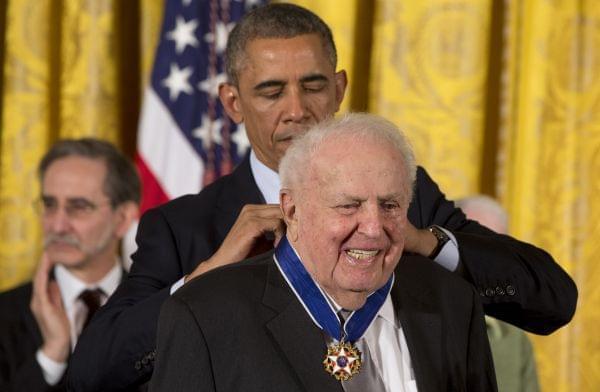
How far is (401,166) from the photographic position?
7.33 feet

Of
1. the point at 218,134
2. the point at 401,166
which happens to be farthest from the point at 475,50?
the point at 401,166

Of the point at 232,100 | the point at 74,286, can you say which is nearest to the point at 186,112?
the point at 74,286

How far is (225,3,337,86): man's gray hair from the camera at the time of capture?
2745mm

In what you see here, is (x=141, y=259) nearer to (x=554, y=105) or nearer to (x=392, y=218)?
(x=392, y=218)

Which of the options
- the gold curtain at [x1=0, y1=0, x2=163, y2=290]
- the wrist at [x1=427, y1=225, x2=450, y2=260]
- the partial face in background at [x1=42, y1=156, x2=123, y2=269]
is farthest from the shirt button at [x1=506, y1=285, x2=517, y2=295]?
the gold curtain at [x1=0, y1=0, x2=163, y2=290]

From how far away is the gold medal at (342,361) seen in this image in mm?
2215

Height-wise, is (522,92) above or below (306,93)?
below

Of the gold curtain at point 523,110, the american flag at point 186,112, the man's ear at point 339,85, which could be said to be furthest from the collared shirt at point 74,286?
the man's ear at point 339,85

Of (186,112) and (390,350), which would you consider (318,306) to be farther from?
(186,112)

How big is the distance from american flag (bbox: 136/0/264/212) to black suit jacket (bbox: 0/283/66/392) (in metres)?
0.95

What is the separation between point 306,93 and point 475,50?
94.2 inches

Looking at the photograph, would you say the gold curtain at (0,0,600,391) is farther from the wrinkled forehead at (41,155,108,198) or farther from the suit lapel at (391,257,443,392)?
the suit lapel at (391,257,443,392)

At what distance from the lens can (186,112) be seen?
5.00m

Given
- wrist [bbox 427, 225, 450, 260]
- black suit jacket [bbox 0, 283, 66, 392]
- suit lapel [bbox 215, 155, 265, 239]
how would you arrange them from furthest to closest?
black suit jacket [bbox 0, 283, 66, 392]
suit lapel [bbox 215, 155, 265, 239]
wrist [bbox 427, 225, 450, 260]
